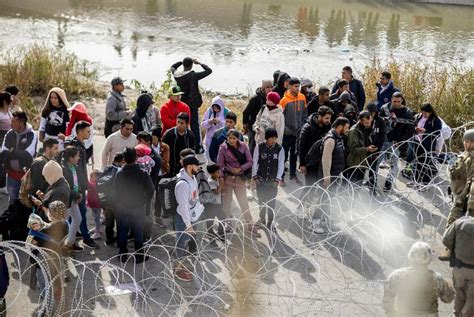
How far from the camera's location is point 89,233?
720cm

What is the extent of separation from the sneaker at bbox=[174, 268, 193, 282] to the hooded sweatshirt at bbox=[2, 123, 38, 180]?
87.9 inches

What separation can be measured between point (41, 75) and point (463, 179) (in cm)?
933

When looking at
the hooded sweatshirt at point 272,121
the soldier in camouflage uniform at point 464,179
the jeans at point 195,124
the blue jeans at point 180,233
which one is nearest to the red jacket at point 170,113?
the jeans at point 195,124

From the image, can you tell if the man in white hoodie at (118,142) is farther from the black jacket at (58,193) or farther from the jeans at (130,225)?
the black jacket at (58,193)

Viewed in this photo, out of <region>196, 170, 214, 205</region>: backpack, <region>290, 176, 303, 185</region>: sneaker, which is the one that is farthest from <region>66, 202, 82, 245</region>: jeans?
<region>290, 176, 303, 185</region>: sneaker

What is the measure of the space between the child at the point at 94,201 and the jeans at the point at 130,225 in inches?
21.8

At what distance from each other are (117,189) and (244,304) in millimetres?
1751

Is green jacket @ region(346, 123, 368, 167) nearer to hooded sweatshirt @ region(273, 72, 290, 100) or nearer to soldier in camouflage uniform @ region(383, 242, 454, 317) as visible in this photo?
hooded sweatshirt @ region(273, 72, 290, 100)

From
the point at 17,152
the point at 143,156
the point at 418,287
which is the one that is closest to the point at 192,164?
the point at 143,156

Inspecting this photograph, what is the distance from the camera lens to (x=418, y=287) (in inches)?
192

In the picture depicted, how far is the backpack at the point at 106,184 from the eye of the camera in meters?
6.66

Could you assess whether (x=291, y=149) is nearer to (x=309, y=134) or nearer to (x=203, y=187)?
(x=309, y=134)

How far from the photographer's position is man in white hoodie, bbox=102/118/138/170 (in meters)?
7.29

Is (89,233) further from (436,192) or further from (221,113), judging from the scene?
(436,192)
